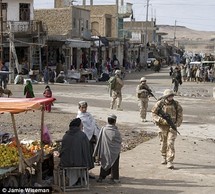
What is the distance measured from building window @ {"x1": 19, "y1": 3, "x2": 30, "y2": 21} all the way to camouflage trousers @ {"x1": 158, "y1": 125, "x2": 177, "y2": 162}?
30.0 m

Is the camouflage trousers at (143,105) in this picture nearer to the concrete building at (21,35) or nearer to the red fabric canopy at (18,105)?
the red fabric canopy at (18,105)

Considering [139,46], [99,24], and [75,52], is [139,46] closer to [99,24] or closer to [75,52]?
[99,24]

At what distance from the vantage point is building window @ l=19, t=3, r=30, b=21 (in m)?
40.0

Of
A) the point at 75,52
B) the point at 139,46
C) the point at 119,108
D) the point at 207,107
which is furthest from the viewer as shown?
the point at 139,46

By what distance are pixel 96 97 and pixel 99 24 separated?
3296cm

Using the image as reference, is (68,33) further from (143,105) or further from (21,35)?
(143,105)

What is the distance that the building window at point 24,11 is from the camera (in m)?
40.0

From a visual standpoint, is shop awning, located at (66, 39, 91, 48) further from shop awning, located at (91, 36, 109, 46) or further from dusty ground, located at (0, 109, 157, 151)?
dusty ground, located at (0, 109, 157, 151)

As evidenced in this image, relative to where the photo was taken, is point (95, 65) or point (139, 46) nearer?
point (95, 65)

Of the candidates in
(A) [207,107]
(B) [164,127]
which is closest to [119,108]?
(A) [207,107]

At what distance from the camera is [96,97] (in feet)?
94.0

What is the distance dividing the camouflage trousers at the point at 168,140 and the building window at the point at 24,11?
29967 millimetres

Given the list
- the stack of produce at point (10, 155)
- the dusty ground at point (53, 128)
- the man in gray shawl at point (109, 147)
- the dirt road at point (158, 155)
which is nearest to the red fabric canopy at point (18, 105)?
the stack of produce at point (10, 155)

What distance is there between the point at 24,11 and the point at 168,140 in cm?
3058
